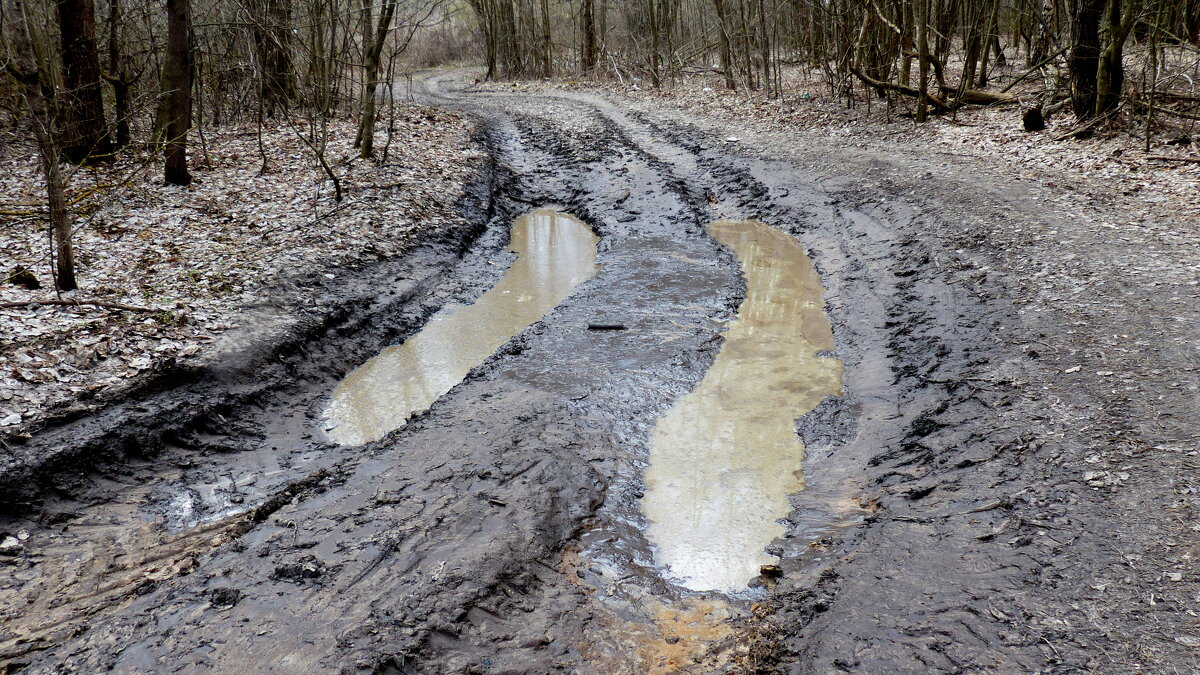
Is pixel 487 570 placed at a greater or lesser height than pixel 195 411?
lesser

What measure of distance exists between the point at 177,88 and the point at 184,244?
344 cm

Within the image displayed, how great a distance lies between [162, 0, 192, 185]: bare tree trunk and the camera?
10016mm

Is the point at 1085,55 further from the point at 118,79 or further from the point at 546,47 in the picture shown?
the point at 546,47

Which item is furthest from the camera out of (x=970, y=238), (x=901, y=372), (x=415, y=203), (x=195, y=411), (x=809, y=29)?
(x=809, y=29)

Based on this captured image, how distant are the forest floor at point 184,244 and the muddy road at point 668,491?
42 cm

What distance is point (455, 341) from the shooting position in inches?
313

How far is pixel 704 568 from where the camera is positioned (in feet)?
14.4

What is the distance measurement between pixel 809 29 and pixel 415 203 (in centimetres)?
1548

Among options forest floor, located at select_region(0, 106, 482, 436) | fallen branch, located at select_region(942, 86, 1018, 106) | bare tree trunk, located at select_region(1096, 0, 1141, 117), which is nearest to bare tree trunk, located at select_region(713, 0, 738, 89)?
fallen branch, located at select_region(942, 86, 1018, 106)

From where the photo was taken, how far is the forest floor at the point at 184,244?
567 centimetres

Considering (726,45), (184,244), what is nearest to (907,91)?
(726,45)

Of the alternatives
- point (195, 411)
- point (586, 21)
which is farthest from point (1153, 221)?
point (586, 21)

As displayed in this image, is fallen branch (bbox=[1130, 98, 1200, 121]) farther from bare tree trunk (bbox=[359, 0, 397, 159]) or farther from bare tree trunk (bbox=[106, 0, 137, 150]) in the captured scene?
bare tree trunk (bbox=[106, 0, 137, 150])

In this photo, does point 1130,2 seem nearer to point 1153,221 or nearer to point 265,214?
point 1153,221
